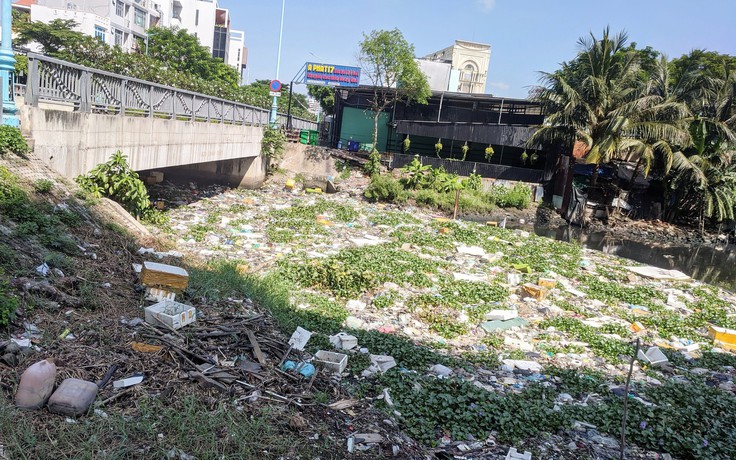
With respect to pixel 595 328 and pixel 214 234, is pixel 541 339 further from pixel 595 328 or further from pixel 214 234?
pixel 214 234

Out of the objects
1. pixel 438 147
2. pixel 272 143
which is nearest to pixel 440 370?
pixel 272 143

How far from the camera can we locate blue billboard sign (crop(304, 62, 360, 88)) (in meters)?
26.2

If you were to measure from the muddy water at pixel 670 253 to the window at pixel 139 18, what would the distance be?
1606 inches

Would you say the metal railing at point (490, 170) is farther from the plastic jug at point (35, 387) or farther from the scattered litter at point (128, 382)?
the plastic jug at point (35, 387)

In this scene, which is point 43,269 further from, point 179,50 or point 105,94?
point 179,50

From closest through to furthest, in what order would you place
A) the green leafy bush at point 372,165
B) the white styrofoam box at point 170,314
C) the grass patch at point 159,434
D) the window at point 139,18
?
the grass patch at point 159,434 < the white styrofoam box at point 170,314 < the green leafy bush at point 372,165 < the window at point 139,18

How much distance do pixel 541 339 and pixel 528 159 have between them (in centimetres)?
1841

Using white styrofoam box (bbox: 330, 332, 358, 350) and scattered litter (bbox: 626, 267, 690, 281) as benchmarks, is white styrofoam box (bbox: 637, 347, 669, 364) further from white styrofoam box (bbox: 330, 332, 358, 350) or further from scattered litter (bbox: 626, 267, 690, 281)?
scattered litter (bbox: 626, 267, 690, 281)

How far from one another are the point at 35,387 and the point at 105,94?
7147 millimetres

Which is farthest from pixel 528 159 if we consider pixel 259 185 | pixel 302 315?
pixel 302 315

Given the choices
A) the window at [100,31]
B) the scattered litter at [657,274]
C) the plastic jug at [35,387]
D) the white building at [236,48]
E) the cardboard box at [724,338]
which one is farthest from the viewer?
the white building at [236,48]

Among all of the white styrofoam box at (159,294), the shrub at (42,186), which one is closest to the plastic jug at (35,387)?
the white styrofoam box at (159,294)

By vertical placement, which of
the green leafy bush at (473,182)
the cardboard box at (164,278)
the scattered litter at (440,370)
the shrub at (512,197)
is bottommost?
the scattered litter at (440,370)

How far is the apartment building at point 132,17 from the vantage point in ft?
120
